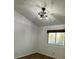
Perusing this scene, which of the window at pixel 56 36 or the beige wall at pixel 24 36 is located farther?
the beige wall at pixel 24 36

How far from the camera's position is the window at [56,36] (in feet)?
16.9

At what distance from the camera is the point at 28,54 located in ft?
20.0

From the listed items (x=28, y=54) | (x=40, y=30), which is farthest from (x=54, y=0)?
(x=28, y=54)

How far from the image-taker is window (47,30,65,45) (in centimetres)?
516

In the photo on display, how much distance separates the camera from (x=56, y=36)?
5.46m

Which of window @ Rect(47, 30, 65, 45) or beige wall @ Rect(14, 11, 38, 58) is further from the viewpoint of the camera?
beige wall @ Rect(14, 11, 38, 58)

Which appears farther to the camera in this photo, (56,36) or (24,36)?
(24,36)
